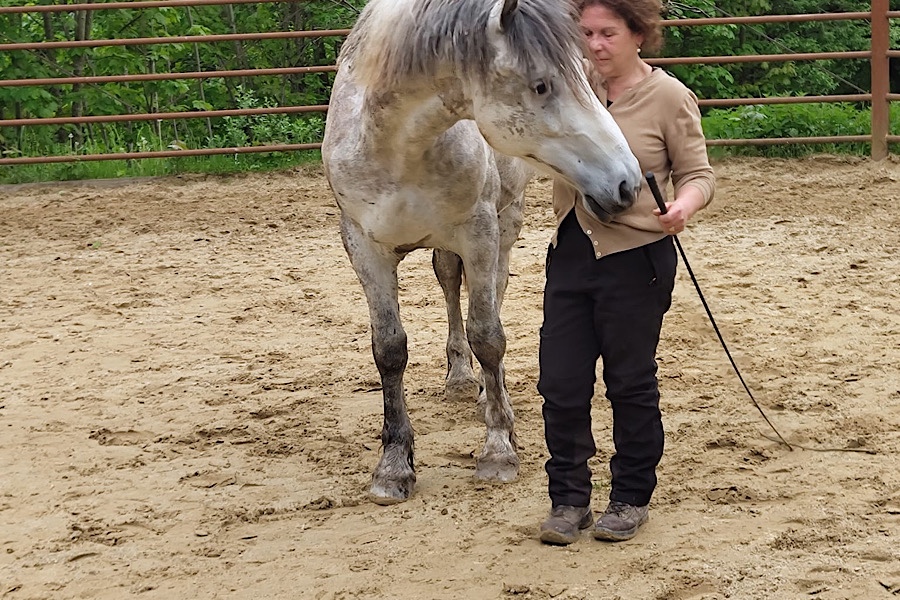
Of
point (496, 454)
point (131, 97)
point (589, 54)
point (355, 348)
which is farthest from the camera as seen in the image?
point (131, 97)

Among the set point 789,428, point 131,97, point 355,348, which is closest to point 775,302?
point 789,428

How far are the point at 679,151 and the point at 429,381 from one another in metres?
2.05

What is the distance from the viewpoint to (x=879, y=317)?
4.75 meters

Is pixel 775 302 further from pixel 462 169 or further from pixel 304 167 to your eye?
pixel 304 167

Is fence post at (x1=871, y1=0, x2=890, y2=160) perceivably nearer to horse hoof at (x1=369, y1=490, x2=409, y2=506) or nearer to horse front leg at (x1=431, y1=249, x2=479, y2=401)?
horse front leg at (x1=431, y1=249, x2=479, y2=401)

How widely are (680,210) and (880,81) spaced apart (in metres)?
6.03

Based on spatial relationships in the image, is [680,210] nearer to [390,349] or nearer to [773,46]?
[390,349]

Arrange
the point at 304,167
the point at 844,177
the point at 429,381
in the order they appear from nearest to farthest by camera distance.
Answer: the point at 429,381 < the point at 844,177 < the point at 304,167

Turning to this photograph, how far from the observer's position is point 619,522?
9.36ft

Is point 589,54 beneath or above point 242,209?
above

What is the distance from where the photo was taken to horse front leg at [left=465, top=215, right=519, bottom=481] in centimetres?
332

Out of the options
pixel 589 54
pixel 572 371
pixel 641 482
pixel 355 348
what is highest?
pixel 589 54

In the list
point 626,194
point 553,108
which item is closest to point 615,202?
point 626,194

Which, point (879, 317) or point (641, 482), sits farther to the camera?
point (879, 317)
